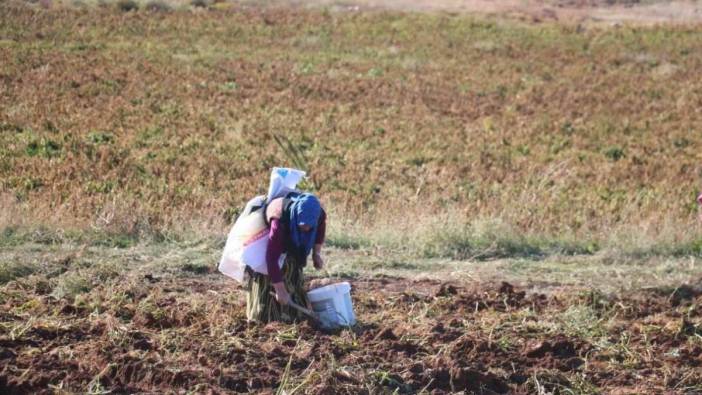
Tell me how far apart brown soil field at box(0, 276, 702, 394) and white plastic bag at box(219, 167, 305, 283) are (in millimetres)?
431

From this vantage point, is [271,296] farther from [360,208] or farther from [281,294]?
[360,208]

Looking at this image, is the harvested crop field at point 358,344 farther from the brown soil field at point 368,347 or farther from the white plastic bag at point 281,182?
the white plastic bag at point 281,182

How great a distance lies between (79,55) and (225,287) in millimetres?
18924

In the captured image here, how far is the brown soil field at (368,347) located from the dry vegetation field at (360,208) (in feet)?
0.07

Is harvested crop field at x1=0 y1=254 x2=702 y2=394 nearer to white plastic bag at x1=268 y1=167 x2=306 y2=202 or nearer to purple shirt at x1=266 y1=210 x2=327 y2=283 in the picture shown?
purple shirt at x1=266 y1=210 x2=327 y2=283

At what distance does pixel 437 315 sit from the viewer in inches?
297

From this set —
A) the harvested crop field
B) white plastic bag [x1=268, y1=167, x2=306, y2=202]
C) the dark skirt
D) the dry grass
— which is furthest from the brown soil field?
the dry grass

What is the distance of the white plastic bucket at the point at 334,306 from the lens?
6.97 m

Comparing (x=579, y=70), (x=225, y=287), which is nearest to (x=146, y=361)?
(x=225, y=287)

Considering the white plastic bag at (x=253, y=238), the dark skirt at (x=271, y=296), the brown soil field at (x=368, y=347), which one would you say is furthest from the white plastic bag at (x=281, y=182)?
the brown soil field at (x=368, y=347)

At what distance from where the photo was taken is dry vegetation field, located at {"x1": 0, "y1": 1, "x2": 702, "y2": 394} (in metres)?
6.39

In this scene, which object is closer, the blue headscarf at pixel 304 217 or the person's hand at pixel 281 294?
the blue headscarf at pixel 304 217

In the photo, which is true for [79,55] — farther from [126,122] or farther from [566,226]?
[566,226]

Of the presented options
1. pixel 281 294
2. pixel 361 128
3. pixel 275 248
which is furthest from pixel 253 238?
pixel 361 128
